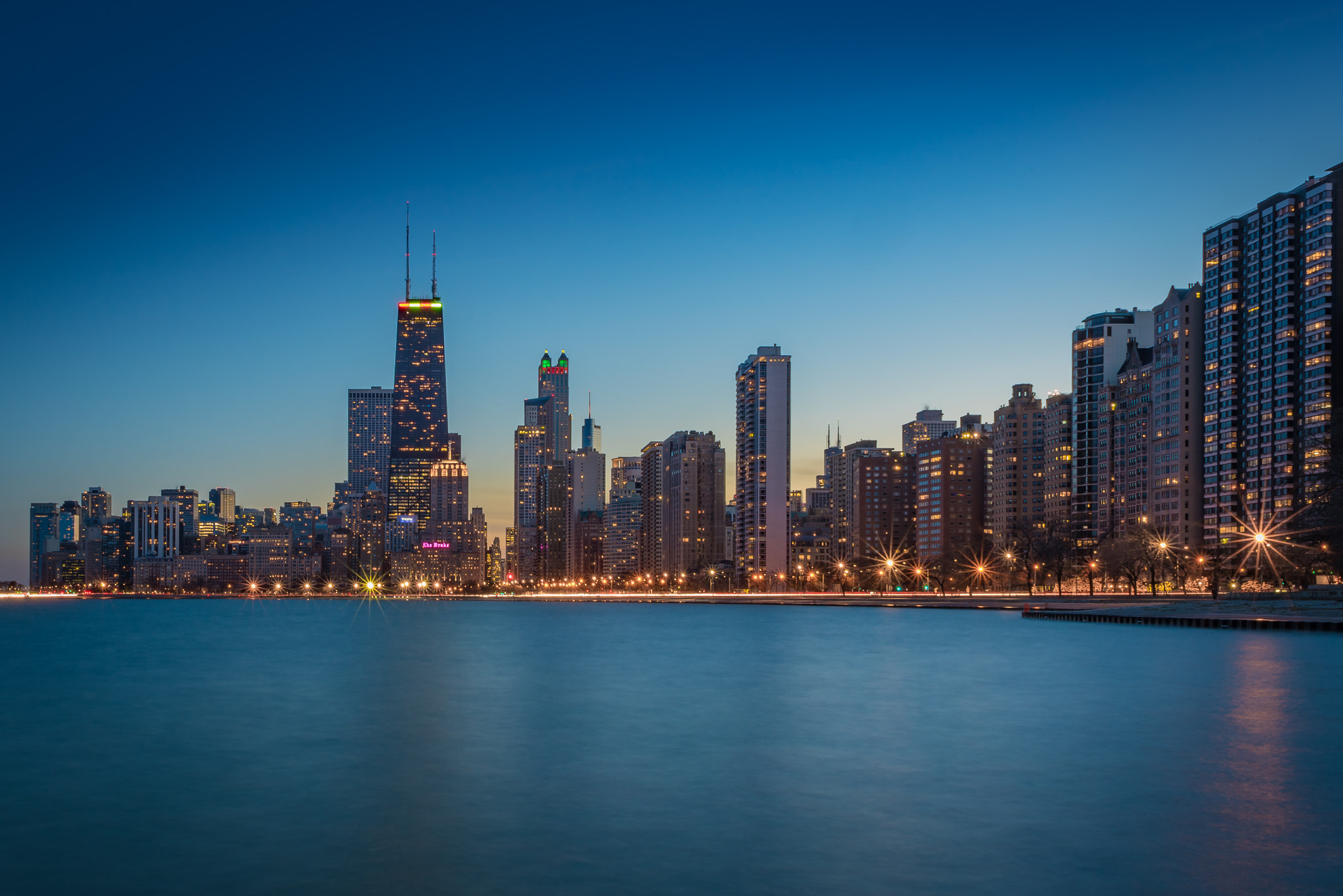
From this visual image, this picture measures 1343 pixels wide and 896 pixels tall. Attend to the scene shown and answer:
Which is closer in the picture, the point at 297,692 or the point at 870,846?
the point at 870,846

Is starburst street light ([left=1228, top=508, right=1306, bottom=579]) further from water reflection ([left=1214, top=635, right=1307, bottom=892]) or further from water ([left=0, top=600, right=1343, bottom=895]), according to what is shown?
water reflection ([left=1214, top=635, right=1307, bottom=892])

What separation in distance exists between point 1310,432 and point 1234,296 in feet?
110

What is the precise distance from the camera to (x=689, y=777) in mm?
30891

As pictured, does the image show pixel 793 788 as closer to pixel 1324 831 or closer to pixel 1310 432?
pixel 1324 831

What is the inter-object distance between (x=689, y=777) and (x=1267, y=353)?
169953 millimetres

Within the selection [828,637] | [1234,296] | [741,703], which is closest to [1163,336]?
[1234,296]

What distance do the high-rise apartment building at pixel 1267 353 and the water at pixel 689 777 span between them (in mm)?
108969

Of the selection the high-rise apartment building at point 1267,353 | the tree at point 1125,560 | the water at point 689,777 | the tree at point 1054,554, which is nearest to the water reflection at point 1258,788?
the water at point 689,777

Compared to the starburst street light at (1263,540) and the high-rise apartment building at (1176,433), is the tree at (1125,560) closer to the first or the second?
the starburst street light at (1263,540)

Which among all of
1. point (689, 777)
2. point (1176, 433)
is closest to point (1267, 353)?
point (1176, 433)

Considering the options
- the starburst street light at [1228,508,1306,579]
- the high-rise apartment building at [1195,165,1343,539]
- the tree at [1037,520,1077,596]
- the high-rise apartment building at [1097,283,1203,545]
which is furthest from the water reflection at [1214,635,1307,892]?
the high-rise apartment building at [1097,283,1203,545]

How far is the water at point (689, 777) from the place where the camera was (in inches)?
836

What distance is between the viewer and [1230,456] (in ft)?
584

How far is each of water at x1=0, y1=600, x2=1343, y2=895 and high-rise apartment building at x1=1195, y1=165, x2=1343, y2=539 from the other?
109m
